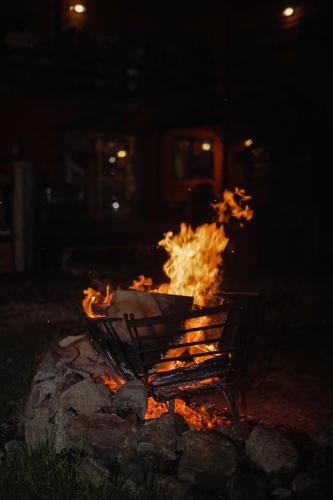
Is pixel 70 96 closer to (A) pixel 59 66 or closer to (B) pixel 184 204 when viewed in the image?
(A) pixel 59 66

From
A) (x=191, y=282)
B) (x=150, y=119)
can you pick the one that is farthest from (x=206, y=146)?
(x=191, y=282)

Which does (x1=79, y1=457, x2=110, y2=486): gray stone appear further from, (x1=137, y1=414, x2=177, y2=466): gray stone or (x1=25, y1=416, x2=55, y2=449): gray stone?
(x1=25, y1=416, x2=55, y2=449): gray stone

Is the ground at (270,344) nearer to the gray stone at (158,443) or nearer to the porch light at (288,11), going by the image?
the gray stone at (158,443)

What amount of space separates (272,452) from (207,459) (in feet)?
1.28

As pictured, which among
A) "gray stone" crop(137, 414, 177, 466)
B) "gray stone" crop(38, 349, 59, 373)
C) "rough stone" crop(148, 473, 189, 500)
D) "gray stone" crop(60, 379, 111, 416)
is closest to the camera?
"rough stone" crop(148, 473, 189, 500)

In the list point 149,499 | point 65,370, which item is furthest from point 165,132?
point 149,499

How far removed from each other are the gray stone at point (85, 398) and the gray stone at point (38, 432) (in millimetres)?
197

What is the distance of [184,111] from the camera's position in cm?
1689

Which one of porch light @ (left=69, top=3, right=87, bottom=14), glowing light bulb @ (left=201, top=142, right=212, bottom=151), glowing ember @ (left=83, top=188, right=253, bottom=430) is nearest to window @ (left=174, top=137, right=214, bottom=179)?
glowing light bulb @ (left=201, top=142, right=212, bottom=151)

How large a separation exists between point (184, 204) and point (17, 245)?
443cm

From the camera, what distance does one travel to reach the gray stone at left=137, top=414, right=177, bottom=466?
12.5 feet

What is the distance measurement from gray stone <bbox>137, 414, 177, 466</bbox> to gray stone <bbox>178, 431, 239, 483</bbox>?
0.30ft

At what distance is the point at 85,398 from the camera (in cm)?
427

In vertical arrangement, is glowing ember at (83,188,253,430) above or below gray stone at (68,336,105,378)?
above
